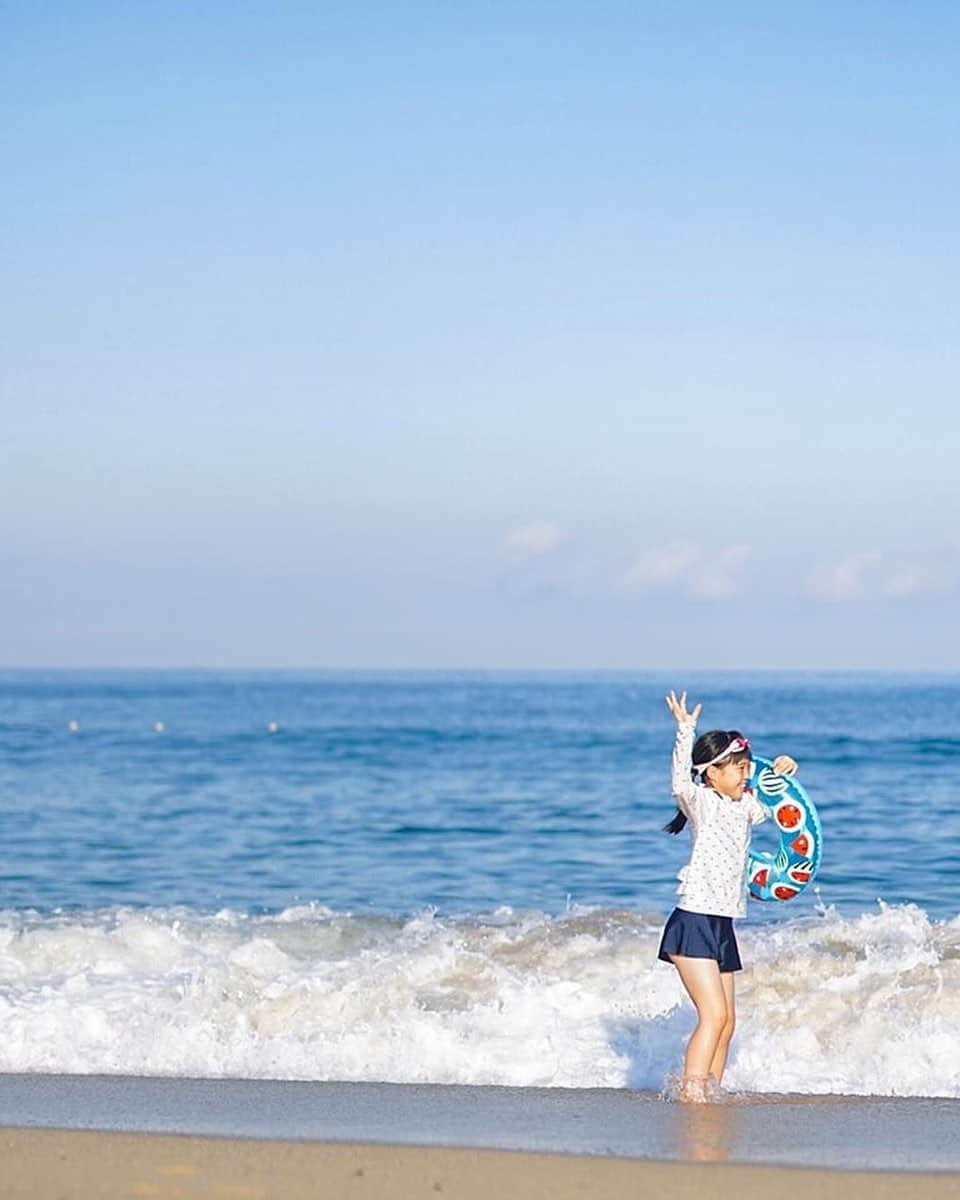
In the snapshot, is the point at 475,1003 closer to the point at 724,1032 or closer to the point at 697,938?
the point at 724,1032

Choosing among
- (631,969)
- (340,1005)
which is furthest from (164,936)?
(631,969)

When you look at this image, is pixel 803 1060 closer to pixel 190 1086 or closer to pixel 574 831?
pixel 190 1086

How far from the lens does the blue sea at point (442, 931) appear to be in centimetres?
888

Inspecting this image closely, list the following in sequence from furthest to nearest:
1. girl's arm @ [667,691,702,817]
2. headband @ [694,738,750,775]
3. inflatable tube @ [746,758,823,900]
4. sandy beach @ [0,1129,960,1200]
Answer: inflatable tube @ [746,758,823,900] → headband @ [694,738,750,775] → girl's arm @ [667,691,702,817] → sandy beach @ [0,1129,960,1200]

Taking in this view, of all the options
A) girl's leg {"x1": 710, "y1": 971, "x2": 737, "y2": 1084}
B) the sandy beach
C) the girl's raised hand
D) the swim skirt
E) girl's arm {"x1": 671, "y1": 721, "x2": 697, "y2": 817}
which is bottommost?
the sandy beach

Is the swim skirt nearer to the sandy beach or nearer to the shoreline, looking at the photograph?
the shoreline

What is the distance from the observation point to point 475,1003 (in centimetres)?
983

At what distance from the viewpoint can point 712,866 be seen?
720 centimetres

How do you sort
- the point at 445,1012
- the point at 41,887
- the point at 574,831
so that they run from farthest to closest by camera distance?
1. the point at 574,831
2. the point at 41,887
3. the point at 445,1012

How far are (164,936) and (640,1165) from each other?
639 cm

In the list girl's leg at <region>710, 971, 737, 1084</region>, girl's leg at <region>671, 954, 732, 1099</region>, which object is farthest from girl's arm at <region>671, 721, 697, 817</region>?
girl's leg at <region>710, 971, 737, 1084</region>

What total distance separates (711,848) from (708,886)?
17cm

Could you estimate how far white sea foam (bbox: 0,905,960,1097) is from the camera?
340 inches

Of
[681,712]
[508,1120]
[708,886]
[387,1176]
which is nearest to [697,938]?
[708,886]
